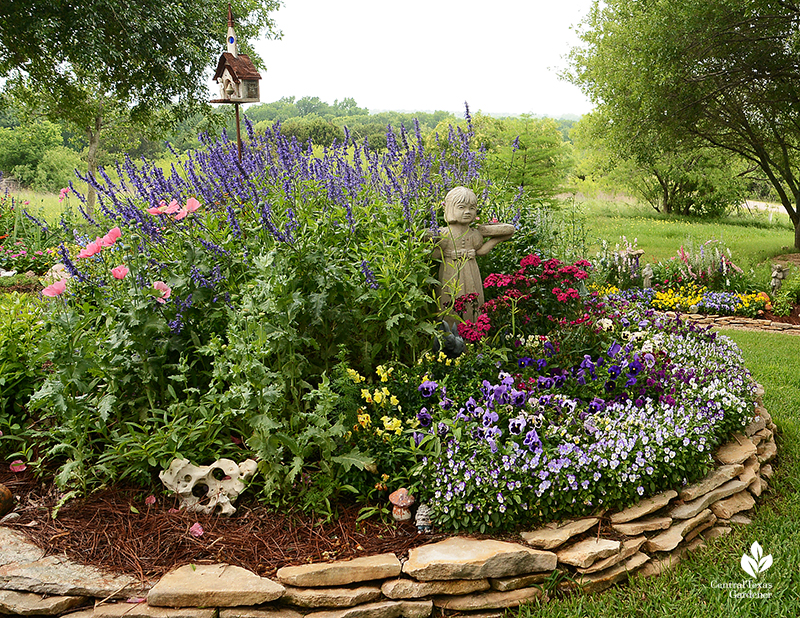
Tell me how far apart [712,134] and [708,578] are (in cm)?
1021

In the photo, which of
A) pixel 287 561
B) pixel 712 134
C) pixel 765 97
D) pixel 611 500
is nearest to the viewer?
pixel 287 561

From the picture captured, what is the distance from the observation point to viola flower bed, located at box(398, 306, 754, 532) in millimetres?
2662

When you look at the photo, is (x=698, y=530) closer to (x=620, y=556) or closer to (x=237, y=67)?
(x=620, y=556)

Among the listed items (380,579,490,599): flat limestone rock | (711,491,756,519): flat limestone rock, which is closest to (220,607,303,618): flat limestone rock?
(380,579,490,599): flat limestone rock

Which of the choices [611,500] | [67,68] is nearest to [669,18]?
[611,500]

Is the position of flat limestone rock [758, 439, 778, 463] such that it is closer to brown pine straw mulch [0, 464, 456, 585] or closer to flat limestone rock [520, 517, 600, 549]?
flat limestone rock [520, 517, 600, 549]

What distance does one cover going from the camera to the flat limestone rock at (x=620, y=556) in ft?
8.30

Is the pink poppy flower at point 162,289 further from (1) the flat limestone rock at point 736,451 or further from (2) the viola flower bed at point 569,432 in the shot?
(1) the flat limestone rock at point 736,451

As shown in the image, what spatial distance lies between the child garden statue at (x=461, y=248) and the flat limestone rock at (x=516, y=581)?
1615mm

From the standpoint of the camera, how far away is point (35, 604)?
7.59 ft

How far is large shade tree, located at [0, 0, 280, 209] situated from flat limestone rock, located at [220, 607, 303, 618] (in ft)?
37.1

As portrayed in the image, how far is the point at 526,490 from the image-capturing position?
8.75 ft

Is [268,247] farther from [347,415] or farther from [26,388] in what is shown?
[26,388]

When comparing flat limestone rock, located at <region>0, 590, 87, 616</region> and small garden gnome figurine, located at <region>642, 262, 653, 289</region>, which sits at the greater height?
small garden gnome figurine, located at <region>642, 262, 653, 289</region>
